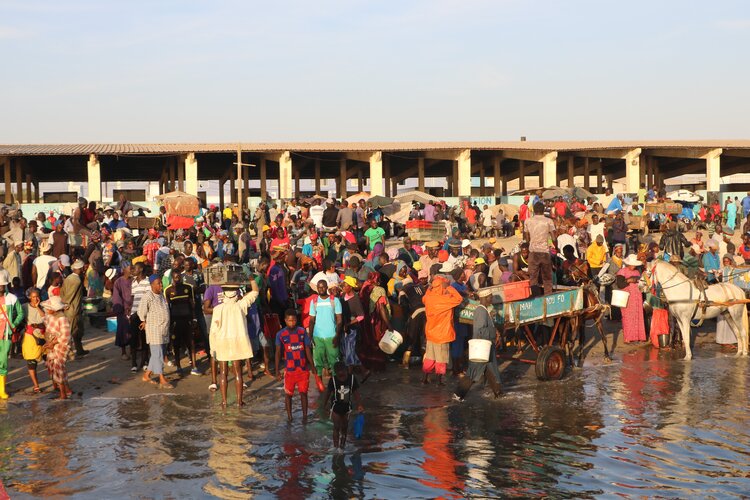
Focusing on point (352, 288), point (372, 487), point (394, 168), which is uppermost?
point (394, 168)

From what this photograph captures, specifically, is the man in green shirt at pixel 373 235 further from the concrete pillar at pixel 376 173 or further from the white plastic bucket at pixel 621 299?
the concrete pillar at pixel 376 173

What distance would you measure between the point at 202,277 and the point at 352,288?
258 centimetres

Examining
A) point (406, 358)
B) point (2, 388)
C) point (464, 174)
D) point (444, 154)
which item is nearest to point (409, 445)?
point (406, 358)

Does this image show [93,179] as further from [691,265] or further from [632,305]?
[691,265]

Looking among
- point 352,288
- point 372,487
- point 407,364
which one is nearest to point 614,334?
point 407,364

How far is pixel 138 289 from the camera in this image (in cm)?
1503

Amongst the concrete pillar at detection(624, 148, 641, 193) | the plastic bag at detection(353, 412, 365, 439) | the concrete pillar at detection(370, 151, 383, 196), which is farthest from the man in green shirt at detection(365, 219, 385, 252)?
the concrete pillar at detection(624, 148, 641, 193)

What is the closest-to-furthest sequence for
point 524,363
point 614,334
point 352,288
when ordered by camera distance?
point 352,288 < point 524,363 < point 614,334

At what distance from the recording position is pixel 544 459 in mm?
10594

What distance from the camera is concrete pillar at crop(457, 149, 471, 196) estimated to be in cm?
3369

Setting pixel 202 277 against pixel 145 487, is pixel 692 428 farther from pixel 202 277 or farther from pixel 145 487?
pixel 202 277

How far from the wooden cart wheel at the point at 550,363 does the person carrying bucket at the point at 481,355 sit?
4.61 feet

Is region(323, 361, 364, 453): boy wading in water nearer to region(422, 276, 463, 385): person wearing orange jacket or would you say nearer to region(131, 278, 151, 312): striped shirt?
region(422, 276, 463, 385): person wearing orange jacket

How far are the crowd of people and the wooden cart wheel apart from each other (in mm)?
974
